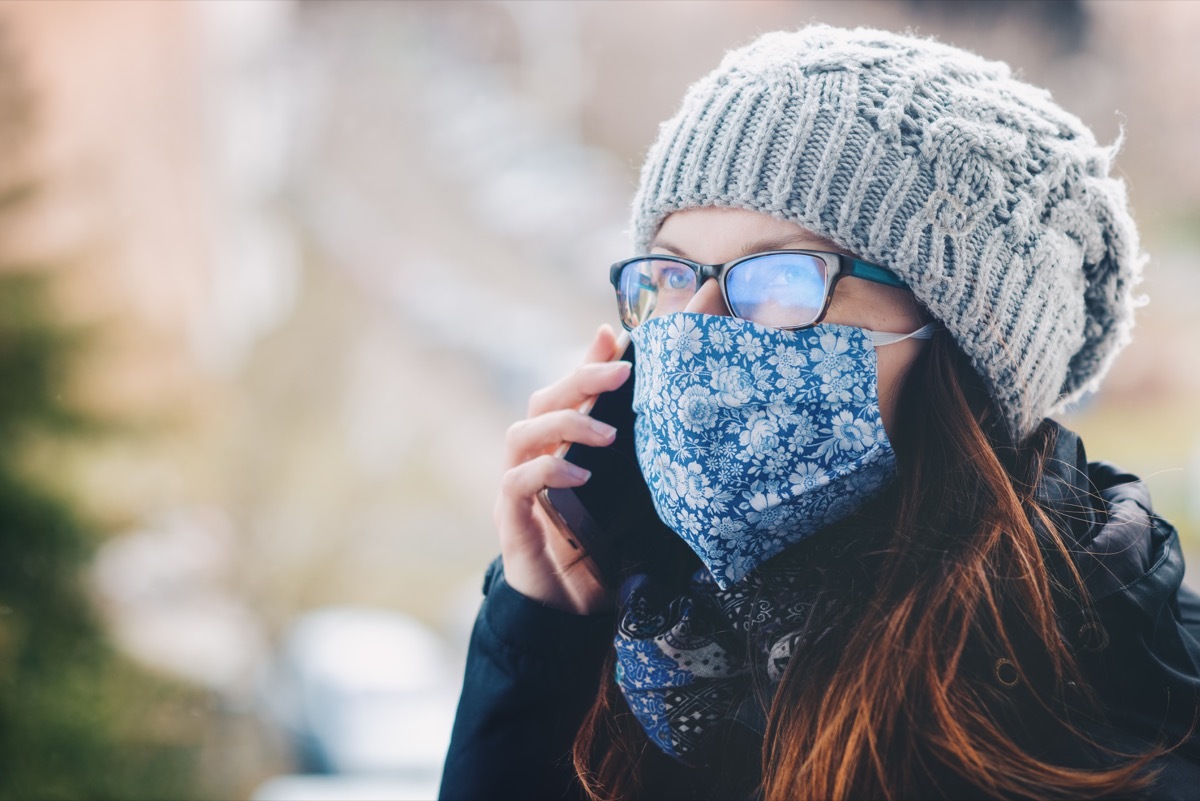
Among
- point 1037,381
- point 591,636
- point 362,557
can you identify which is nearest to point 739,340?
point 1037,381

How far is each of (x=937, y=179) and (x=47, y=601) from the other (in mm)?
2983

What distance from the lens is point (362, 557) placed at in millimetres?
5801

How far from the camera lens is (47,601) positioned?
110 inches

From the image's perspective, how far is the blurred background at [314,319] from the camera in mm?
2502

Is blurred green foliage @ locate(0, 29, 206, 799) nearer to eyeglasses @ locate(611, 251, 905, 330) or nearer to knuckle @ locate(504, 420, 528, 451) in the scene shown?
knuckle @ locate(504, 420, 528, 451)

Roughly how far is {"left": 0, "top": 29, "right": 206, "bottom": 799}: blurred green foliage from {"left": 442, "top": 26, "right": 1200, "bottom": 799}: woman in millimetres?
2106

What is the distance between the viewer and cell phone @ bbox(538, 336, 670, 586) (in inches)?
48.6

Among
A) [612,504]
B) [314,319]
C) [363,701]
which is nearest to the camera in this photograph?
[612,504]

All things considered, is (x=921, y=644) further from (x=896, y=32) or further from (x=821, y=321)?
(x=896, y=32)

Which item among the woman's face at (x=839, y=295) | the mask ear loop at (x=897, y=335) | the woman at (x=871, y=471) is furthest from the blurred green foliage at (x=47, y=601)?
the mask ear loop at (x=897, y=335)

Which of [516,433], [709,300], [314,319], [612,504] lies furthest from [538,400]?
[314,319]

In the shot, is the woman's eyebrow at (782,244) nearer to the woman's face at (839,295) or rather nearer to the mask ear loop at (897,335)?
the woman's face at (839,295)

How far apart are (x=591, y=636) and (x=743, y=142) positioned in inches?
28.1

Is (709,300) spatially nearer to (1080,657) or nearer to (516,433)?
(516,433)
